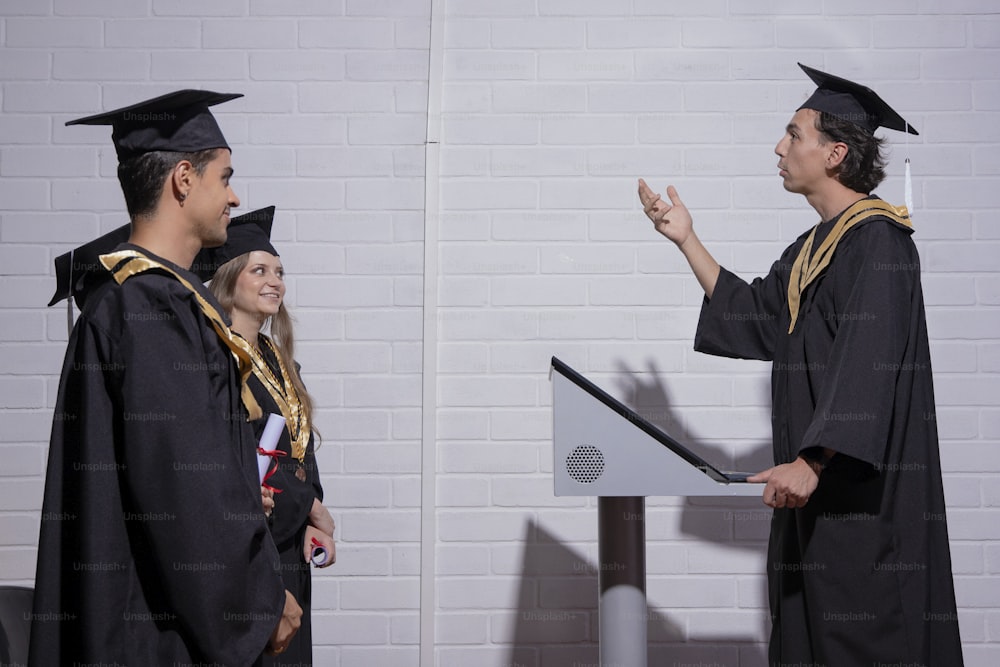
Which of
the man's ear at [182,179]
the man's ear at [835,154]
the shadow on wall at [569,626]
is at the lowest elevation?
the shadow on wall at [569,626]

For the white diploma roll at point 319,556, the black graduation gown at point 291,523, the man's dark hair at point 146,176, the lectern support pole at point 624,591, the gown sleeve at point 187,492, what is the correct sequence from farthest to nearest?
the white diploma roll at point 319,556 < the black graduation gown at point 291,523 < the lectern support pole at point 624,591 < the man's dark hair at point 146,176 < the gown sleeve at point 187,492

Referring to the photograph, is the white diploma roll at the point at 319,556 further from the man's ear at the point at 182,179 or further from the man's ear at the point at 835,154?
the man's ear at the point at 835,154

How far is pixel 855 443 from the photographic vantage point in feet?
6.79

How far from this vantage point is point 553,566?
10.6 ft

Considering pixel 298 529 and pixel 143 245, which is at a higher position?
pixel 143 245

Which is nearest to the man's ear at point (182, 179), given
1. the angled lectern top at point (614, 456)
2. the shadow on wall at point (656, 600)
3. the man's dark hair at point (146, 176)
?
the man's dark hair at point (146, 176)

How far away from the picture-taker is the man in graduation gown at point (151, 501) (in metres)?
1.55

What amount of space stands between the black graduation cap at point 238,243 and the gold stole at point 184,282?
3.34ft

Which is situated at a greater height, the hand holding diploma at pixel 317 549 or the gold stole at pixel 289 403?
the gold stole at pixel 289 403

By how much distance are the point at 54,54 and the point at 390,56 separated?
1058 mm

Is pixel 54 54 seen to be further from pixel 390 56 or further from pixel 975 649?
pixel 975 649

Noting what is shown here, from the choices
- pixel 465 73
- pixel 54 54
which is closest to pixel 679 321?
pixel 465 73

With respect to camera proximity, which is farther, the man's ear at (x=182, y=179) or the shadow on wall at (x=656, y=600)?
the shadow on wall at (x=656, y=600)

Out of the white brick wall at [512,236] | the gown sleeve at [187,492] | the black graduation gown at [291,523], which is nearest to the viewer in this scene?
the gown sleeve at [187,492]
